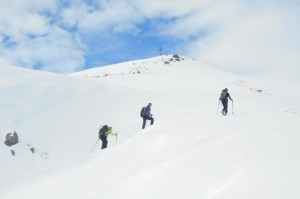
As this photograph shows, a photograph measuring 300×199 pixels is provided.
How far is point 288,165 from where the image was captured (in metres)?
8.19

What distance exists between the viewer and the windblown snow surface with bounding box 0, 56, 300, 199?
7886 millimetres

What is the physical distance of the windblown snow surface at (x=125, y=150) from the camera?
7.89 meters

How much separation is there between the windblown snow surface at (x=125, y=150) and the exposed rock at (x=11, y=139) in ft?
0.89

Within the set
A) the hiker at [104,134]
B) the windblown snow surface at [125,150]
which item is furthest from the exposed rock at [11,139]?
the hiker at [104,134]

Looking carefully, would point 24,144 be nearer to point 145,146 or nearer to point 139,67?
point 145,146

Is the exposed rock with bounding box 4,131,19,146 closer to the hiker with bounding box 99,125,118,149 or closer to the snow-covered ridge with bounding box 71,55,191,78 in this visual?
the hiker with bounding box 99,125,118,149

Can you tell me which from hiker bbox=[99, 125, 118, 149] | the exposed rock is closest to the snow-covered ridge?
the exposed rock

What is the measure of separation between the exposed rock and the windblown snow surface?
273mm

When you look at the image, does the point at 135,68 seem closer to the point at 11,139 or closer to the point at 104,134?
the point at 11,139

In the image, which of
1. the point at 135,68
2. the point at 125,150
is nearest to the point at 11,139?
the point at 125,150

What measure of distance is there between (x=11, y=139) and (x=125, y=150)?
25.7 feet

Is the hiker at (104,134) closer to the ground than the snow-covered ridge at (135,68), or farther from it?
closer to the ground

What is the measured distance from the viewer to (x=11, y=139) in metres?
18.4

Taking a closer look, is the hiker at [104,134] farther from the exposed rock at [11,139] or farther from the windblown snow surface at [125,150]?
the exposed rock at [11,139]
